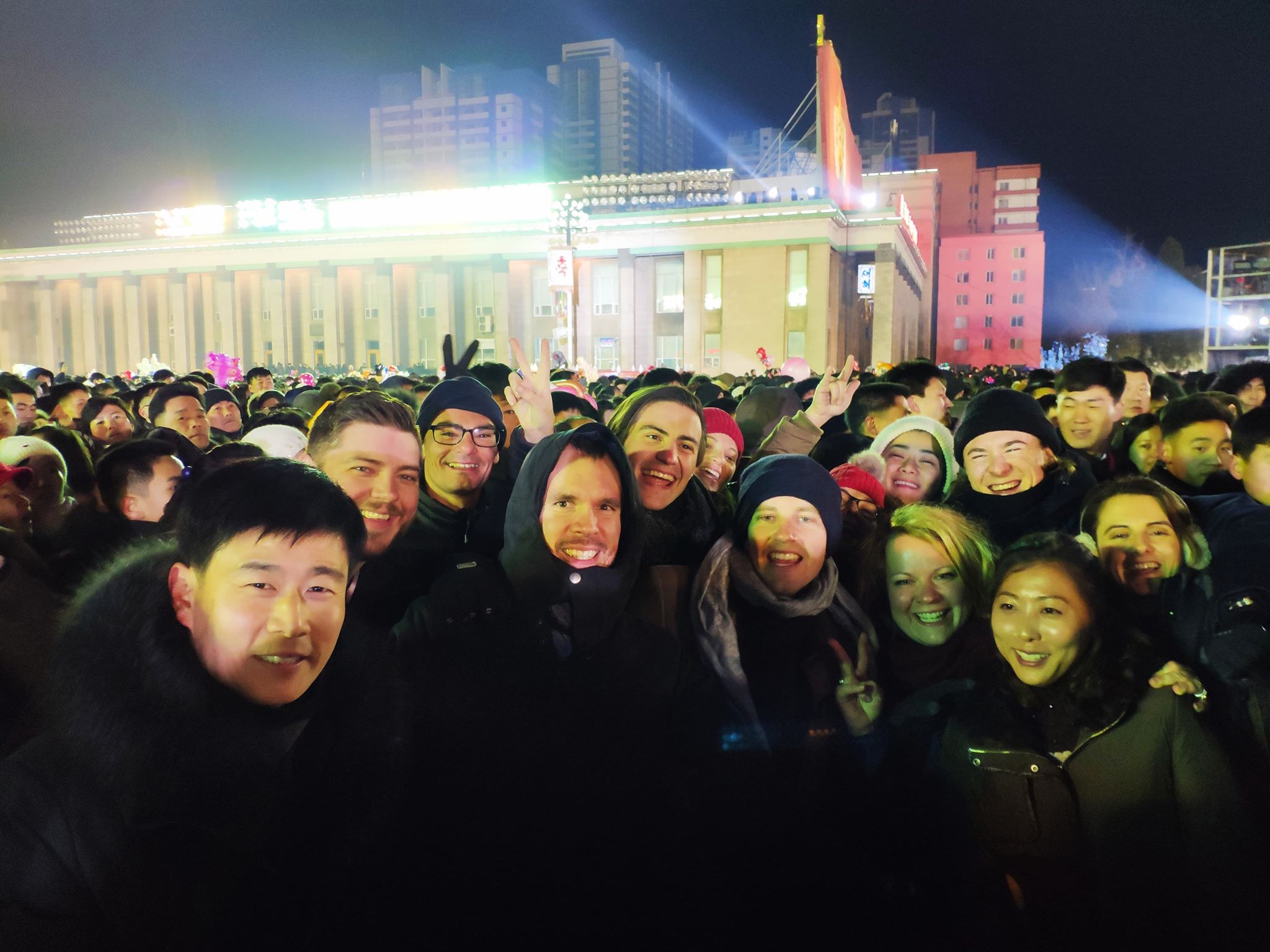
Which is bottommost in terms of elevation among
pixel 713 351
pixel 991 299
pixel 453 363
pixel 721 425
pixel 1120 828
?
pixel 1120 828

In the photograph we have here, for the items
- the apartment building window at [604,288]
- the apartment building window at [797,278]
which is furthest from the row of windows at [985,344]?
the apartment building window at [604,288]

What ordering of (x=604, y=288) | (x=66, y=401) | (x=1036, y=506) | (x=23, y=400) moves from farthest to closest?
(x=604, y=288)
(x=66, y=401)
(x=23, y=400)
(x=1036, y=506)

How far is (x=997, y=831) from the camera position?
236 centimetres

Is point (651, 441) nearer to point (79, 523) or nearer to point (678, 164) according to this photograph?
point (79, 523)

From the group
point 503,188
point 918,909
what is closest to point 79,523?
point 918,909

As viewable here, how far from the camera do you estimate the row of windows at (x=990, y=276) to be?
241 feet

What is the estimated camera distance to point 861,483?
144 inches

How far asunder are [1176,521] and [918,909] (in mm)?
1584

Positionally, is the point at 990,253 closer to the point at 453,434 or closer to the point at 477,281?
the point at 477,281

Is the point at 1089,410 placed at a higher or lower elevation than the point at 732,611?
higher

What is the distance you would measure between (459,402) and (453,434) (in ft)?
0.59

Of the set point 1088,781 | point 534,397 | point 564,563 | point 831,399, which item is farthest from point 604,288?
point 1088,781

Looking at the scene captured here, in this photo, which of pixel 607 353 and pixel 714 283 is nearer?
pixel 714 283

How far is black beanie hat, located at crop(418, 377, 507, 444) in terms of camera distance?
365 cm
